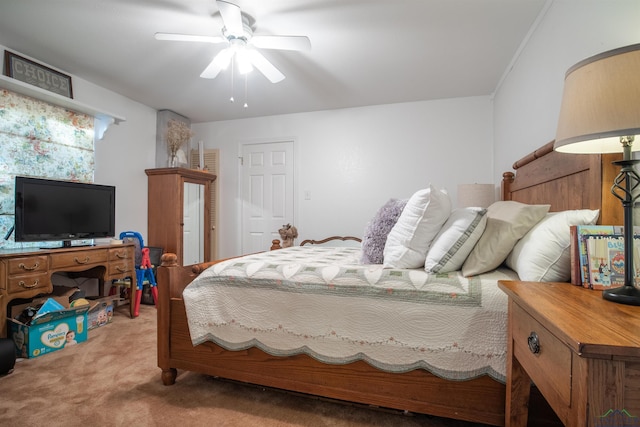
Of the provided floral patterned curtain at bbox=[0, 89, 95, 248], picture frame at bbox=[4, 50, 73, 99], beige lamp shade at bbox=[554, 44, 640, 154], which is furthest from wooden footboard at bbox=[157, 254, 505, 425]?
picture frame at bbox=[4, 50, 73, 99]

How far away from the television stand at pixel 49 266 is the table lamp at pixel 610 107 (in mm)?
3106

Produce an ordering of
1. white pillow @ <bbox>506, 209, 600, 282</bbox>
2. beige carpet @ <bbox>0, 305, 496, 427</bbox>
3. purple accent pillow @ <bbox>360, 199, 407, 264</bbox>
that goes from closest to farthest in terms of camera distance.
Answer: white pillow @ <bbox>506, 209, 600, 282</bbox> < beige carpet @ <bbox>0, 305, 496, 427</bbox> < purple accent pillow @ <bbox>360, 199, 407, 264</bbox>

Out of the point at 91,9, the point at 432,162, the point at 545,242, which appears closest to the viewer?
the point at 545,242

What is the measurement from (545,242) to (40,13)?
329 cm

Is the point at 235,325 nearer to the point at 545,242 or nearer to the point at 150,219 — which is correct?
the point at 545,242

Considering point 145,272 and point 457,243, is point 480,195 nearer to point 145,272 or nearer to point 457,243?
point 457,243

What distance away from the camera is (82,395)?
165 centimetres

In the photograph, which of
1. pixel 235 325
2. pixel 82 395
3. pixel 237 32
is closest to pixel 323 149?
pixel 237 32

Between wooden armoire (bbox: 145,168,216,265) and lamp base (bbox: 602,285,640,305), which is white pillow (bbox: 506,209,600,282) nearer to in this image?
lamp base (bbox: 602,285,640,305)

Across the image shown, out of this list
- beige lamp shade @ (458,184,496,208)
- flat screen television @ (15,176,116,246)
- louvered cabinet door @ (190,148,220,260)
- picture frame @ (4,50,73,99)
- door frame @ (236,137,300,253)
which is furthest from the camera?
louvered cabinet door @ (190,148,220,260)

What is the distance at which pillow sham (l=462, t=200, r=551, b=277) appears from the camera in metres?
1.38

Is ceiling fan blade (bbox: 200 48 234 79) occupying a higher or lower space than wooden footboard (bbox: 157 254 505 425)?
higher

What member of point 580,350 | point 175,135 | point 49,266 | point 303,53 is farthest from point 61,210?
point 580,350

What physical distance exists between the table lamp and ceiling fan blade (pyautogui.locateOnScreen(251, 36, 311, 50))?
5.23 feet
